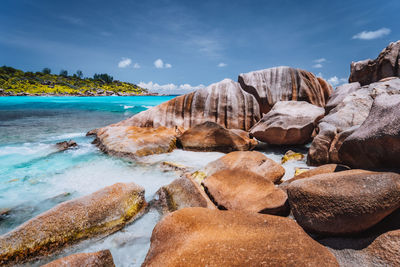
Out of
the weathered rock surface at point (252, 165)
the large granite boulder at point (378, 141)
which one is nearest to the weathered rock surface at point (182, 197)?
the weathered rock surface at point (252, 165)

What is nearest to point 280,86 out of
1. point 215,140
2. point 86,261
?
point 215,140

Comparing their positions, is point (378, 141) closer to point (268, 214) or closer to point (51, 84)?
point (268, 214)

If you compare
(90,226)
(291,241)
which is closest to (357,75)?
(291,241)

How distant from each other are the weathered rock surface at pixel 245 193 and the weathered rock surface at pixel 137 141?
3.40 metres

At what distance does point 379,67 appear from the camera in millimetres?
9383

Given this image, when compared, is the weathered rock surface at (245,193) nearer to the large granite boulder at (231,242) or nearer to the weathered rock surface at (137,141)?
the large granite boulder at (231,242)

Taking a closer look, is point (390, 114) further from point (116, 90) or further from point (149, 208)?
point (116, 90)

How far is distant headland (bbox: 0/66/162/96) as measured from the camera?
215ft

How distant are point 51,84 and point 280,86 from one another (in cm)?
8926

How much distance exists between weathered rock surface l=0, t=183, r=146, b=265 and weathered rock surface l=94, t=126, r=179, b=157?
3.13 metres

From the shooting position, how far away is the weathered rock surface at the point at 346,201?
2037 mm

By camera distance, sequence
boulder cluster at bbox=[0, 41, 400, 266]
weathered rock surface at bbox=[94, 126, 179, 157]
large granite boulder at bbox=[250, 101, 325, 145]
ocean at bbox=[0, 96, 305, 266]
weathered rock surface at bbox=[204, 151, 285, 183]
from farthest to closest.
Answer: weathered rock surface at bbox=[94, 126, 179, 157] < large granite boulder at bbox=[250, 101, 325, 145] < weathered rock surface at bbox=[204, 151, 285, 183] < ocean at bbox=[0, 96, 305, 266] < boulder cluster at bbox=[0, 41, 400, 266]

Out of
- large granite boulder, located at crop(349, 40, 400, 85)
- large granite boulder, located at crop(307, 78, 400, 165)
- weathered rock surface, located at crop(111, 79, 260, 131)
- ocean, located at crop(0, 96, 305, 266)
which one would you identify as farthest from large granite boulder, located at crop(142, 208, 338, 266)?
large granite boulder, located at crop(349, 40, 400, 85)

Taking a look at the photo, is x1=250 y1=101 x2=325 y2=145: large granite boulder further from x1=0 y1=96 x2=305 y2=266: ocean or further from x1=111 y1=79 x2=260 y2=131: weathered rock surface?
x1=111 y1=79 x2=260 y2=131: weathered rock surface
